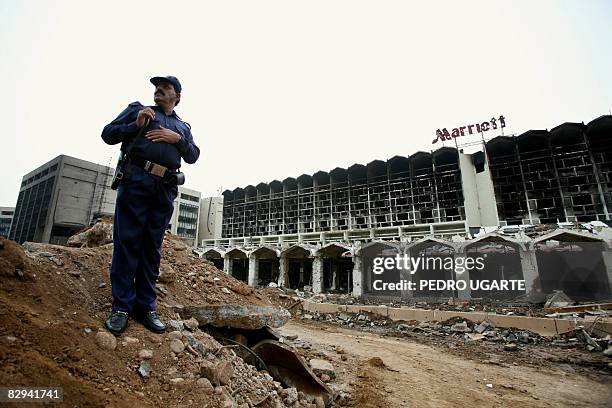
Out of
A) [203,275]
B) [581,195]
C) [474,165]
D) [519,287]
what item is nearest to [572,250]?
[519,287]

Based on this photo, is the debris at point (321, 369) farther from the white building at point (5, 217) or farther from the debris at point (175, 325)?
the white building at point (5, 217)

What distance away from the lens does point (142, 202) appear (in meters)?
2.22

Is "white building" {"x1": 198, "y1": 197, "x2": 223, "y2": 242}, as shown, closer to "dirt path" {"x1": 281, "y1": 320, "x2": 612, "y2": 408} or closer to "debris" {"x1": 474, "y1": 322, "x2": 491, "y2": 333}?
"debris" {"x1": 474, "y1": 322, "x2": 491, "y2": 333}

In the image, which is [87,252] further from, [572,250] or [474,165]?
[474,165]

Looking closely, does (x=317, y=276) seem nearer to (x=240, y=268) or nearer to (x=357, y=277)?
(x=357, y=277)

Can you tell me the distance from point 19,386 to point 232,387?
121cm

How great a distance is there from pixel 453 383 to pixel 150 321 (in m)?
4.32

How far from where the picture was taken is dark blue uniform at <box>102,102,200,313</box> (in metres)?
2.11

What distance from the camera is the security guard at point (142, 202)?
211 cm

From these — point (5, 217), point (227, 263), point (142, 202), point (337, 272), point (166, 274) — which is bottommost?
point (166, 274)

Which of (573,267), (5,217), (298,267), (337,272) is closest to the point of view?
(573,267)

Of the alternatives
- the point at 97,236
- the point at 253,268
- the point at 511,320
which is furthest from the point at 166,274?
the point at 253,268

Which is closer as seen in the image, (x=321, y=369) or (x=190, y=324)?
(x=190, y=324)

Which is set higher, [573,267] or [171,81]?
[171,81]
